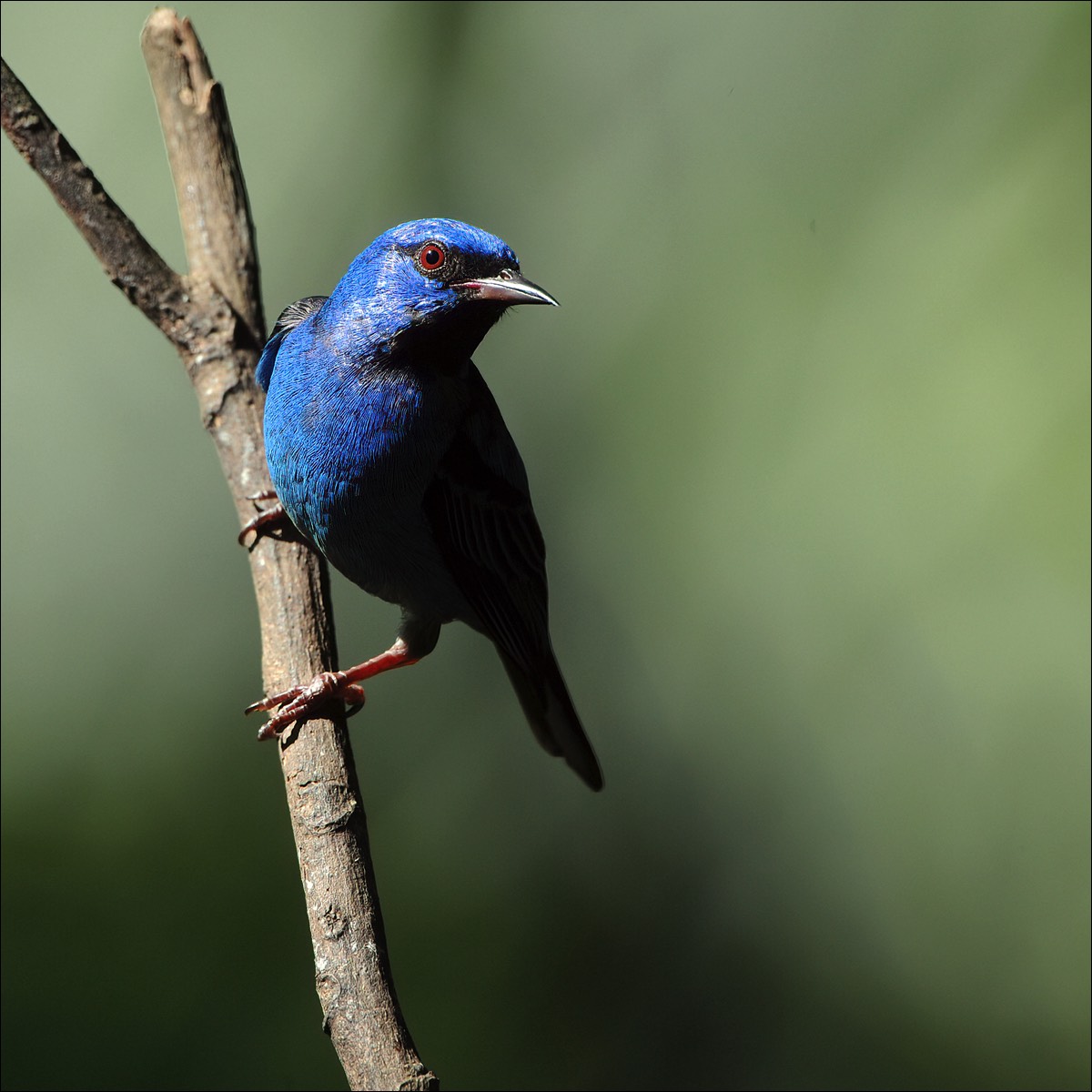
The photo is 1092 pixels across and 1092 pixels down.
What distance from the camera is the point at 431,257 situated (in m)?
3.13

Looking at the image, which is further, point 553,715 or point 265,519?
point 553,715

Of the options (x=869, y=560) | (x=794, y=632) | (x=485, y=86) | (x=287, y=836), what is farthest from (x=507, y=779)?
(x=485, y=86)

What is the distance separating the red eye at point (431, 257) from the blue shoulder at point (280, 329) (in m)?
0.46

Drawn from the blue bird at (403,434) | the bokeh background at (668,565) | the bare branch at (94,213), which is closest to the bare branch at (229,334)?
the bare branch at (94,213)

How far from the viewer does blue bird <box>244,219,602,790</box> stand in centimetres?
313

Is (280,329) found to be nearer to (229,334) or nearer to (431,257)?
(229,334)

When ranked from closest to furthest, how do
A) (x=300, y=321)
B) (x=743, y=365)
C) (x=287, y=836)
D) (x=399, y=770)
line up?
1. (x=300, y=321)
2. (x=287, y=836)
3. (x=399, y=770)
4. (x=743, y=365)

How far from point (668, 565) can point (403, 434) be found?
2504mm

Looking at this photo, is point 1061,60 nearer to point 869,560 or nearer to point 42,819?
point 869,560

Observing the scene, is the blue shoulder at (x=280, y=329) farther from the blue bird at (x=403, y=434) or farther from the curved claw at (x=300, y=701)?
the curved claw at (x=300, y=701)

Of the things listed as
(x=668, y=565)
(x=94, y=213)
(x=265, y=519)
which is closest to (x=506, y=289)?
(x=265, y=519)

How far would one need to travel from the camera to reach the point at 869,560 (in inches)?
211

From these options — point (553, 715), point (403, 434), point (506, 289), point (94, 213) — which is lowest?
point (553, 715)

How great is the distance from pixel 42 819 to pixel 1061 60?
5253 mm
